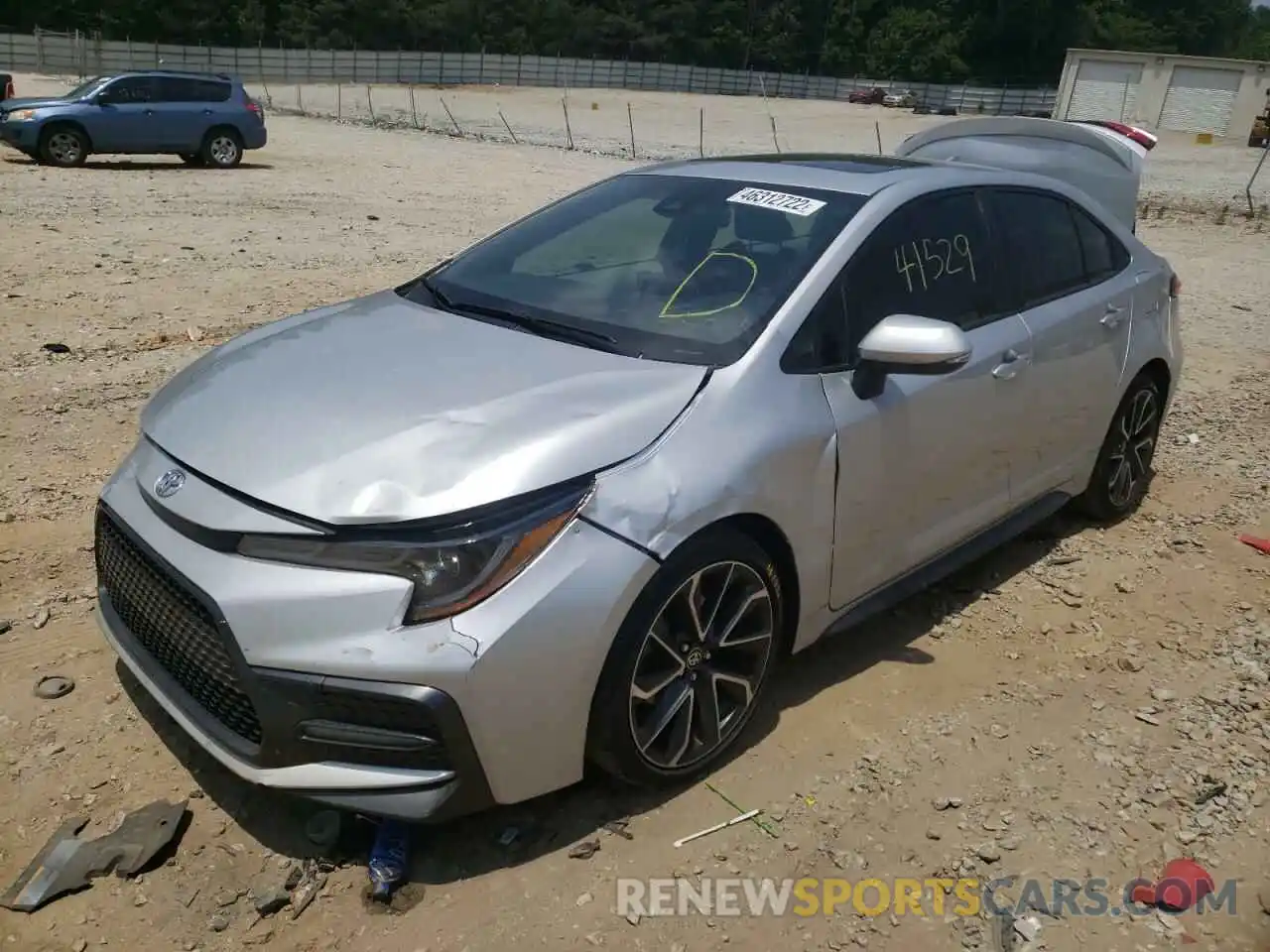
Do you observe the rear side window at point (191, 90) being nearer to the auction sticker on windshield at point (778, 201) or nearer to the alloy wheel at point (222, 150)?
the alloy wheel at point (222, 150)

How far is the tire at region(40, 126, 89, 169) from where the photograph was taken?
1577cm

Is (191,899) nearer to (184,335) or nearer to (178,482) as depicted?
(178,482)

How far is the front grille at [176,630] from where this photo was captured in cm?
248

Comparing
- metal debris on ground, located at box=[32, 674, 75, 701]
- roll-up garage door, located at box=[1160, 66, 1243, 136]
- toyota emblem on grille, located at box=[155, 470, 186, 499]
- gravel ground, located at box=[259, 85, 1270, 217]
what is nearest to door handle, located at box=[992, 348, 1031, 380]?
toyota emblem on grille, located at box=[155, 470, 186, 499]

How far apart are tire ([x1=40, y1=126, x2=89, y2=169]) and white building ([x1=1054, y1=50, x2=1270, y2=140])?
129 feet

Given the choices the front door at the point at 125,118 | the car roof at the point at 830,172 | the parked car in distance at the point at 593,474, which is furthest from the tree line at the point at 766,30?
the parked car in distance at the point at 593,474

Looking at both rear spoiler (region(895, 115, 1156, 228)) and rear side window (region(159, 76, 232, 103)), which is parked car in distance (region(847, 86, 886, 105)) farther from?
rear spoiler (region(895, 115, 1156, 228))

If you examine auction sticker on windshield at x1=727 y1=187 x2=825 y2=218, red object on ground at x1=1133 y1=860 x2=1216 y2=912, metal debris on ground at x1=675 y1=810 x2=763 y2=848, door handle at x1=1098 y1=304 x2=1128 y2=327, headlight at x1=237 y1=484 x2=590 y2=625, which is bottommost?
metal debris on ground at x1=675 y1=810 x2=763 y2=848

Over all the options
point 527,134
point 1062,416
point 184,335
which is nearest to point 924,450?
point 1062,416

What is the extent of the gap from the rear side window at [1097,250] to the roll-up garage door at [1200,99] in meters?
48.2

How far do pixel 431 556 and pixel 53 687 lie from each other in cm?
165

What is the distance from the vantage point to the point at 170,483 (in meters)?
2.67

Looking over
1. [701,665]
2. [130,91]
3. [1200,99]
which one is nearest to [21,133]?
[130,91]

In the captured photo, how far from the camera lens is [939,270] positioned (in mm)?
3619
